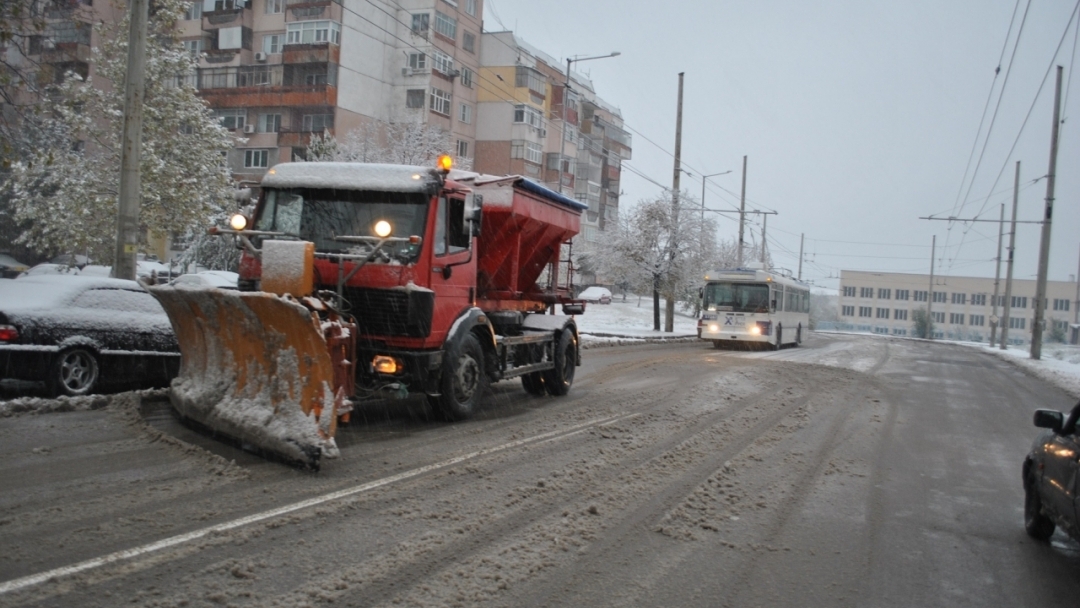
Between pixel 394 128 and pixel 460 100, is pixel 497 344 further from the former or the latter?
pixel 460 100

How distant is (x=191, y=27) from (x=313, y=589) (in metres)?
50.0

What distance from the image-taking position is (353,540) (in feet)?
16.3

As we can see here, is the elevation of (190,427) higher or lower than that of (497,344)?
lower

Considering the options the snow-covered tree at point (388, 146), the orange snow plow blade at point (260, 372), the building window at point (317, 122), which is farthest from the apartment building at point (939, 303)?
the orange snow plow blade at point (260, 372)

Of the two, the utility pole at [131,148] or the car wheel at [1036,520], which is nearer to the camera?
the car wheel at [1036,520]

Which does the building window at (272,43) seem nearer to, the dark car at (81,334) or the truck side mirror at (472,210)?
the dark car at (81,334)

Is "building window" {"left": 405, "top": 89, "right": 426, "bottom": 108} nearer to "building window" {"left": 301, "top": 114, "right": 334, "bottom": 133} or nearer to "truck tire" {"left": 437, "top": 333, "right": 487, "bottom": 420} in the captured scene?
"building window" {"left": 301, "top": 114, "right": 334, "bottom": 133}

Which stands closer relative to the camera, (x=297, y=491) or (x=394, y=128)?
(x=297, y=491)

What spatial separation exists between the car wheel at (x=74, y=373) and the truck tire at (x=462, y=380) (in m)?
4.28

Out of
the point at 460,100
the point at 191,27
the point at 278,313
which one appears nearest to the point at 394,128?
the point at 460,100

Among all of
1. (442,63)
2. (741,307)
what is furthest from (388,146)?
(741,307)

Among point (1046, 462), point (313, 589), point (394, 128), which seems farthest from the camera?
point (394, 128)

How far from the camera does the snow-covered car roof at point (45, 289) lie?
943cm

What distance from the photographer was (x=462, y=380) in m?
9.34
